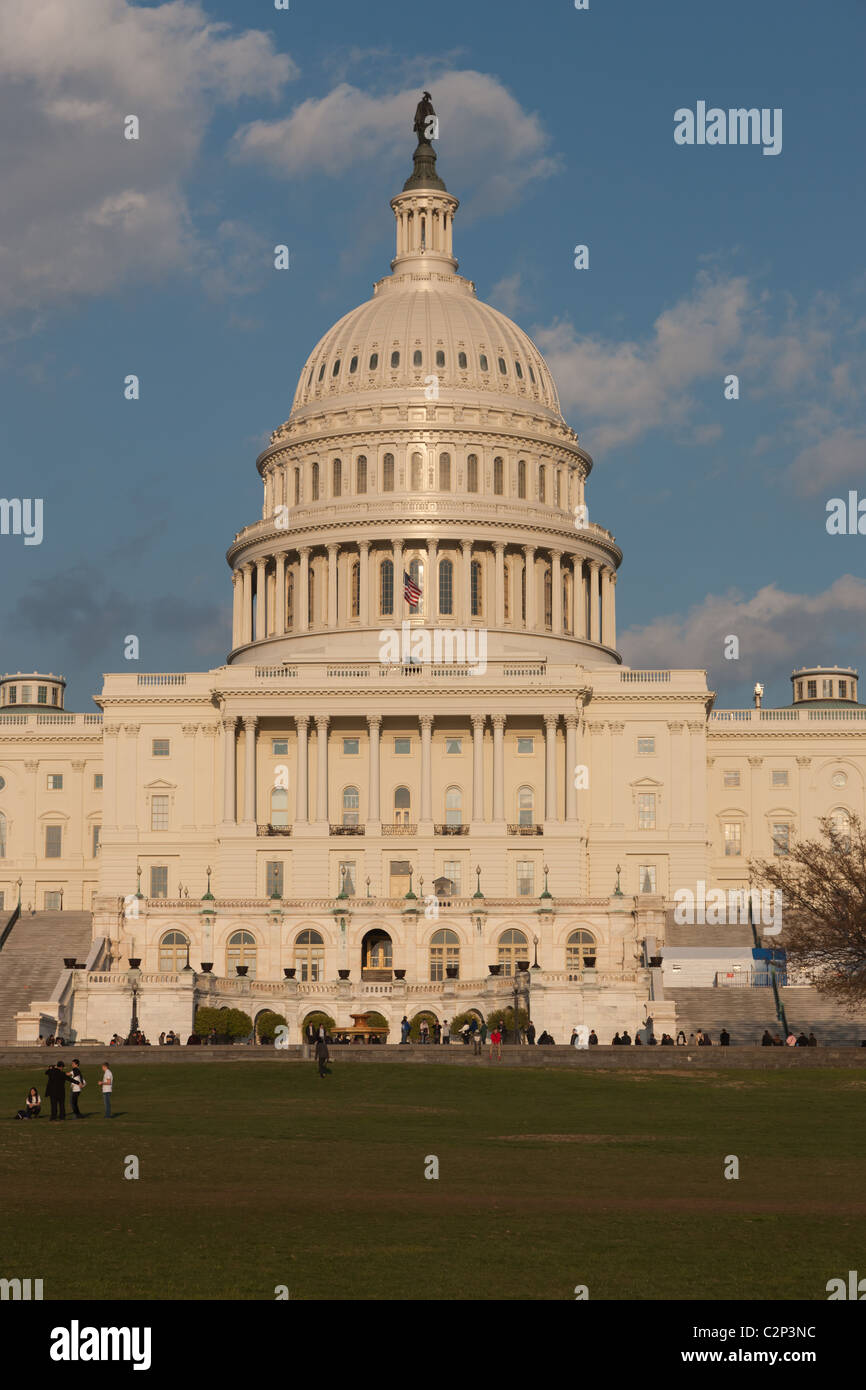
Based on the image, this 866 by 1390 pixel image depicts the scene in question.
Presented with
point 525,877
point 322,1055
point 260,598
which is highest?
point 260,598

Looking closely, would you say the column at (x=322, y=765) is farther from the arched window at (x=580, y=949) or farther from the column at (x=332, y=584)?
the arched window at (x=580, y=949)

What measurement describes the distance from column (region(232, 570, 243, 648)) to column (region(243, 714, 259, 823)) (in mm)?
26797

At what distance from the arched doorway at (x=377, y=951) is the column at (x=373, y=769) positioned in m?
12.1

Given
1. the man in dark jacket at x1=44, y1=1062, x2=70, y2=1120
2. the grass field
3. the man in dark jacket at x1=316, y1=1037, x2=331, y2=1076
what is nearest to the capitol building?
the man in dark jacket at x1=316, y1=1037, x2=331, y2=1076

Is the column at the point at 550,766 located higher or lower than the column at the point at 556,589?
lower

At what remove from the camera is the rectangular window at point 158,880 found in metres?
114

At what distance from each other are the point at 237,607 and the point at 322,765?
30430 mm

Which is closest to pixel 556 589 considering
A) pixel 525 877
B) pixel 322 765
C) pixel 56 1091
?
pixel 322 765

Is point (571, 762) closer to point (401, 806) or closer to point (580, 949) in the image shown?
point (401, 806)

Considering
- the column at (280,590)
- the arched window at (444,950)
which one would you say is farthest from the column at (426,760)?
the column at (280,590)

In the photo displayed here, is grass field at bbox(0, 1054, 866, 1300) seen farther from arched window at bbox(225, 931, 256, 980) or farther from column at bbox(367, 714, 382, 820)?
column at bbox(367, 714, 382, 820)

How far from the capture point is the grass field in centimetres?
2398

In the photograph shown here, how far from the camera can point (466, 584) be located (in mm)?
129500
